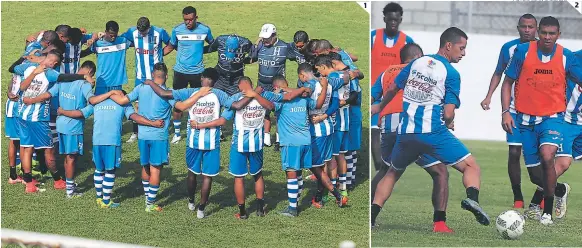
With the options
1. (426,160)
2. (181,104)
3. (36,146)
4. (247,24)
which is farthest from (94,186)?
(247,24)

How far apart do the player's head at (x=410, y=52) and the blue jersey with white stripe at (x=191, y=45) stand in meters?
4.19

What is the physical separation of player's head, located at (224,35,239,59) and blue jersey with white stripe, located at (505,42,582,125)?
154 inches

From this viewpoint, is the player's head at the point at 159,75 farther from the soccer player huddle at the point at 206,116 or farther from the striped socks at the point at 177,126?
the striped socks at the point at 177,126

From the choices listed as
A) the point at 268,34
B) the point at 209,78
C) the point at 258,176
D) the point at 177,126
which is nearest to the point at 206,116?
the point at 209,78

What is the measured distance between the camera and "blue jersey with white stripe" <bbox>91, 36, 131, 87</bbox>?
1560 cm

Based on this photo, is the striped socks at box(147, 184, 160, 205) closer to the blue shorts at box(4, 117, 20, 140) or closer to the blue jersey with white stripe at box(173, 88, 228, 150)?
the blue jersey with white stripe at box(173, 88, 228, 150)

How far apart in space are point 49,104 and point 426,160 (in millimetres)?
4614

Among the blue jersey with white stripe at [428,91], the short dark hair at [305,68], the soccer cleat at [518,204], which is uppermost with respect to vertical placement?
the short dark hair at [305,68]

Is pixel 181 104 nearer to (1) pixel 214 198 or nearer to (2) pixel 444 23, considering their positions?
(1) pixel 214 198

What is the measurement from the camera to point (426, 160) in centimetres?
1184

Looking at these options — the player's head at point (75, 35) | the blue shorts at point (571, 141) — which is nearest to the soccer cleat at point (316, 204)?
the blue shorts at point (571, 141)

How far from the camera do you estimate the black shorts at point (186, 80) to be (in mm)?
15672

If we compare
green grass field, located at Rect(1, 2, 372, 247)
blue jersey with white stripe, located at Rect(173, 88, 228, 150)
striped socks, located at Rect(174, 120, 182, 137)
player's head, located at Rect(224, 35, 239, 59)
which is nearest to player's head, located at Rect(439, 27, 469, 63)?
green grass field, located at Rect(1, 2, 372, 247)

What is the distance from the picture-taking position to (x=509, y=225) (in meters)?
11.9
